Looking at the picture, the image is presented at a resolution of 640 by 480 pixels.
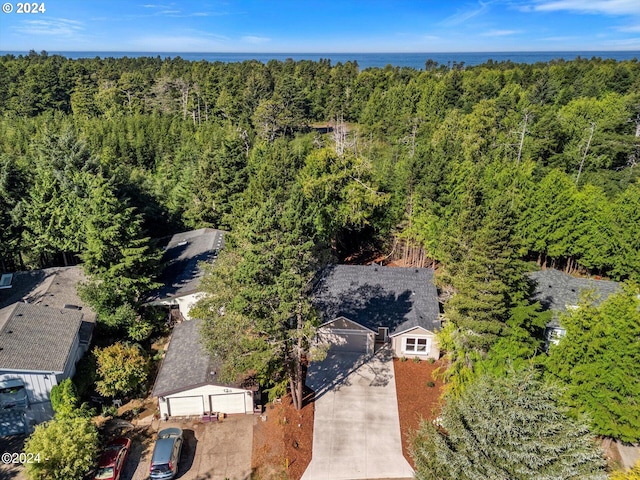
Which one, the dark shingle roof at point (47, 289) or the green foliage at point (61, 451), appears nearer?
the green foliage at point (61, 451)

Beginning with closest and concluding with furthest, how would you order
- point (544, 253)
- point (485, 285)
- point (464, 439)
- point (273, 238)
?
point (464, 439)
point (273, 238)
point (485, 285)
point (544, 253)

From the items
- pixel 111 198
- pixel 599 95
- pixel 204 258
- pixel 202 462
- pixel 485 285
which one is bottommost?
pixel 202 462

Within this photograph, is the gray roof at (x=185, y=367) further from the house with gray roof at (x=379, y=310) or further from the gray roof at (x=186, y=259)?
the house with gray roof at (x=379, y=310)

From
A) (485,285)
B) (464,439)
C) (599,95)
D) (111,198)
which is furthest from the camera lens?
(599,95)

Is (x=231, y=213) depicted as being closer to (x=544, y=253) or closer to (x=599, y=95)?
(x=544, y=253)

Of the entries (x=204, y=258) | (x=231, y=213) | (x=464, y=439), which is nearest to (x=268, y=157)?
(x=231, y=213)

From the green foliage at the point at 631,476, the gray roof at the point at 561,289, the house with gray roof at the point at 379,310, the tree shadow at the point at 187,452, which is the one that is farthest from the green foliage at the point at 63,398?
the gray roof at the point at 561,289
